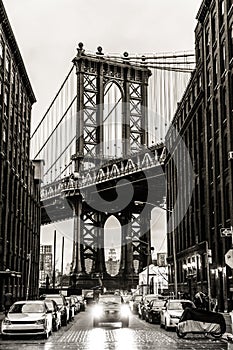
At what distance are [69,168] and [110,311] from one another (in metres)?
71.8

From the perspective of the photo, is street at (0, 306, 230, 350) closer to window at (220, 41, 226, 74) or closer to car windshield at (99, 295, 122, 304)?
car windshield at (99, 295, 122, 304)

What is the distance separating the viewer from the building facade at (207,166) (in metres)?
46.9

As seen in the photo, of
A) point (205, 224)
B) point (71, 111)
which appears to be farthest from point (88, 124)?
point (205, 224)

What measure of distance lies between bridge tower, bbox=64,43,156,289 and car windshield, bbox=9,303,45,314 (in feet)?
214

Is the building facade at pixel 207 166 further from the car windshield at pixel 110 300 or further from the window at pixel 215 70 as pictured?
the car windshield at pixel 110 300

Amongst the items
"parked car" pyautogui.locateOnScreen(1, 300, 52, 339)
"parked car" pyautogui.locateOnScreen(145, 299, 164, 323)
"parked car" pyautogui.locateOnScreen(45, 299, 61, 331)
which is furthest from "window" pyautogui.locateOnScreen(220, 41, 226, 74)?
"parked car" pyautogui.locateOnScreen(1, 300, 52, 339)

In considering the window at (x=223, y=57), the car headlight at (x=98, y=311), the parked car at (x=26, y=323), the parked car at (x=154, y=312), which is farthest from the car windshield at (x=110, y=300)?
the window at (x=223, y=57)

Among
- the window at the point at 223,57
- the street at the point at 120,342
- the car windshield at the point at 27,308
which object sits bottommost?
the street at the point at 120,342

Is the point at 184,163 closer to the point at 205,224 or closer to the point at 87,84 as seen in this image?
the point at 205,224

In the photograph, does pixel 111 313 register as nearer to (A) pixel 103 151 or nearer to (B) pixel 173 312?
(B) pixel 173 312

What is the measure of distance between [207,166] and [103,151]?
4352cm

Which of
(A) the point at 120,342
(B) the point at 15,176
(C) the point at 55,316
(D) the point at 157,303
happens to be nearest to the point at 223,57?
(D) the point at 157,303

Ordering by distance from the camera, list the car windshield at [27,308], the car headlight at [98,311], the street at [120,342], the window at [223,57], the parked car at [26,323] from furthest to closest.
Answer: the window at [223,57] → the car headlight at [98,311] → the car windshield at [27,308] → the parked car at [26,323] → the street at [120,342]

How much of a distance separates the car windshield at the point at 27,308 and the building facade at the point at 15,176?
81.3 feet
